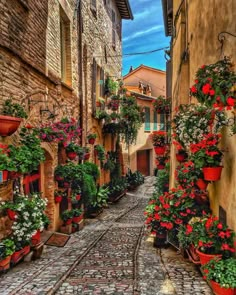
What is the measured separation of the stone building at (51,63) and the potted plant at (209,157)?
11.2 feet

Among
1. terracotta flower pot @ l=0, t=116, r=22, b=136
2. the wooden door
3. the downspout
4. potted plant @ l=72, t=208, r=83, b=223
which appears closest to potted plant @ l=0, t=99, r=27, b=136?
terracotta flower pot @ l=0, t=116, r=22, b=136

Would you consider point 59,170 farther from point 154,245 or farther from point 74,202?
point 154,245

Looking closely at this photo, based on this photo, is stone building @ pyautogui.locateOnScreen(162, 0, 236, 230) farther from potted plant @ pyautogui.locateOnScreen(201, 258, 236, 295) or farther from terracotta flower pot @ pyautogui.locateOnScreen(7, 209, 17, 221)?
terracotta flower pot @ pyautogui.locateOnScreen(7, 209, 17, 221)

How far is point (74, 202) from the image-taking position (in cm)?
991

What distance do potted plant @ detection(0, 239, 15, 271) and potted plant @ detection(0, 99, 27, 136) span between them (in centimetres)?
183

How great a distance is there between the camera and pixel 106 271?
5.82 m

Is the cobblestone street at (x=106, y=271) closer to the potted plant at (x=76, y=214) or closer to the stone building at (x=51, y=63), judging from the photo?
the potted plant at (x=76, y=214)

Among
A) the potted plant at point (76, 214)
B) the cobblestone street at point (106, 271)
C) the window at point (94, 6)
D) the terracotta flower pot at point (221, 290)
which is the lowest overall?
the cobblestone street at point (106, 271)

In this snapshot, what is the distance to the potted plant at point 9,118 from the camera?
5.20 m

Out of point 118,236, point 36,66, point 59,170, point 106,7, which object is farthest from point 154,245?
point 106,7

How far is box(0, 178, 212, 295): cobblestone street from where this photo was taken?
490 cm

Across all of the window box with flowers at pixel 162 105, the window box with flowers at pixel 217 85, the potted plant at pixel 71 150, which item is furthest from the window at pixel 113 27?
the window box with flowers at pixel 217 85

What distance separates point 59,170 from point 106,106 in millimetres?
7647

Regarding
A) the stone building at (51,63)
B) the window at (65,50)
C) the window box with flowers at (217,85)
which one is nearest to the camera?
the window box with flowers at (217,85)
